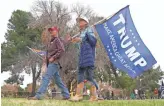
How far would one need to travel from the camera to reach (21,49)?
183 feet

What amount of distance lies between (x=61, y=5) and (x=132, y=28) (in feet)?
115

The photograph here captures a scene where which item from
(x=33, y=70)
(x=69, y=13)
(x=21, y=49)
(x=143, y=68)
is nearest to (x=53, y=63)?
(x=143, y=68)

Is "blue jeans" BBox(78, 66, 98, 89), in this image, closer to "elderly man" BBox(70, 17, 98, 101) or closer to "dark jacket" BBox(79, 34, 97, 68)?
"elderly man" BBox(70, 17, 98, 101)

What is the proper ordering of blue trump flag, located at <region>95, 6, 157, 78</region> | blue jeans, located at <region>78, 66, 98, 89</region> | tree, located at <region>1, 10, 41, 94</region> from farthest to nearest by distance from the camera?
1. tree, located at <region>1, 10, 41, 94</region>
2. blue trump flag, located at <region>95, 6, 157, 78</region>
3. blue jeans, located at <region>78, 66, 98, 89</region>

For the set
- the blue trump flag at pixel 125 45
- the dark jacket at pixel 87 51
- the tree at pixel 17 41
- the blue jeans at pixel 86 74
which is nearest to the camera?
the dark jacket at pixel 87 51

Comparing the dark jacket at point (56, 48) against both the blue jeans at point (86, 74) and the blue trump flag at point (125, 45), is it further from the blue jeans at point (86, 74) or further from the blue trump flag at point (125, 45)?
the blue trump flag at point (125, 45)

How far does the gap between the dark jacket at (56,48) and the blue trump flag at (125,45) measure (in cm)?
136

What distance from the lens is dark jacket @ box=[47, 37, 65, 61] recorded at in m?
7.81

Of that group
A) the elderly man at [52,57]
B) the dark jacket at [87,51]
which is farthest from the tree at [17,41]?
the dark jacket at [87,51]

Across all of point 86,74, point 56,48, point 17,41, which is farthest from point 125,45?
point 17,41

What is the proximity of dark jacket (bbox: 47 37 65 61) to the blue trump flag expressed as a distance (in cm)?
136

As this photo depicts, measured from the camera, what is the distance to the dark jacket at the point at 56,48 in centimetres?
781

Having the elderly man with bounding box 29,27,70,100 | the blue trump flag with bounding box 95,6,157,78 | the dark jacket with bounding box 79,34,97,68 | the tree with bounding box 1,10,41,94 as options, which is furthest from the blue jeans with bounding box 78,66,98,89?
the tree with bounding box 1,10,41,94

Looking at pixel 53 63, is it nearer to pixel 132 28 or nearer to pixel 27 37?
pixel 132 28
